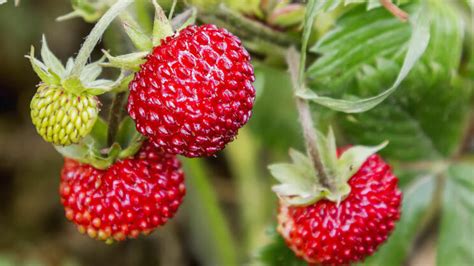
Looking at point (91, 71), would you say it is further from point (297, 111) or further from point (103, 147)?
point (297, 111)

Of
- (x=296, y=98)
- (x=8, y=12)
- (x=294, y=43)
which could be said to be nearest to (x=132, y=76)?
(x=296, y=98)

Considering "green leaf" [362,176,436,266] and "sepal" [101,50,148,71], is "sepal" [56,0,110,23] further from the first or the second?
"green leaf" [362,176,436,266]

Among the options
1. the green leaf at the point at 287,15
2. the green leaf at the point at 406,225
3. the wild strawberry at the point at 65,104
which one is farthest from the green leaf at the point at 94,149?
the green leaf at the point at 406,225

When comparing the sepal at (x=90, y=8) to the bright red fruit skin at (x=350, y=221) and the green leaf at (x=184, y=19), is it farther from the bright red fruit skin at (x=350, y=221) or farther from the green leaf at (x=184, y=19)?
the bright red fruit skin at (x=350, y=221)

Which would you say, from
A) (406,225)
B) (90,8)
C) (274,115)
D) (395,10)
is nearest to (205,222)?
(274,115)

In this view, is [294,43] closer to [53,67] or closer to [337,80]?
[337,80]

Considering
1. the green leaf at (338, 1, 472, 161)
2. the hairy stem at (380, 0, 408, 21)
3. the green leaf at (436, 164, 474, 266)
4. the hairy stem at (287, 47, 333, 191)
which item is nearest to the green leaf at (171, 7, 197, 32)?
the hairy stem at (287, 47, 333, 191)
